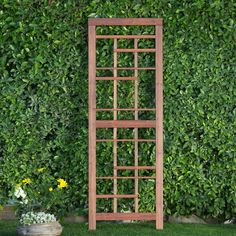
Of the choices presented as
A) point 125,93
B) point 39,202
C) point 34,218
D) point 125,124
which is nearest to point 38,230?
point 34,218

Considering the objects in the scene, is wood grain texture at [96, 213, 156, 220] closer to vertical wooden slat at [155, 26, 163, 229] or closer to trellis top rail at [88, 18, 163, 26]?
vertical wooden slat at [155, 26, 163, 229]

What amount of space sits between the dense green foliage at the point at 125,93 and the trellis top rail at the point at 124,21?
117 millimetres

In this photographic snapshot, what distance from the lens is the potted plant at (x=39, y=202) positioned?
735cm

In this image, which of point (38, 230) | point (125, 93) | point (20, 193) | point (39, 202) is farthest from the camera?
point (125, 93)

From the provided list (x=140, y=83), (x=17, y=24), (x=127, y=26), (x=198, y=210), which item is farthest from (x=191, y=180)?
(x=17, y=24)

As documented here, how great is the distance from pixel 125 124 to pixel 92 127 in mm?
326

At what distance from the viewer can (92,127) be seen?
8.11 metres

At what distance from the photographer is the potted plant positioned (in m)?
7.35

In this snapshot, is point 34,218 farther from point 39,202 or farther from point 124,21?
point 124,21

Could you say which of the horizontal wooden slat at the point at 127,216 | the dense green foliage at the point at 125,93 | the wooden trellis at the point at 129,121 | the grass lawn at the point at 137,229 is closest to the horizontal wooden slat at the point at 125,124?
the wooden trellis at the point at 129,121

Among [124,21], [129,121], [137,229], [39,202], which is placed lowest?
[137,229]

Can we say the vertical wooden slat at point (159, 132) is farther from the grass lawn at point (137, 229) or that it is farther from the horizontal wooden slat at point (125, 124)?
the grass lawn at point (137, 229)

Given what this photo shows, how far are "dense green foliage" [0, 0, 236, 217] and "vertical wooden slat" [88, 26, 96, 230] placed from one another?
160 mm

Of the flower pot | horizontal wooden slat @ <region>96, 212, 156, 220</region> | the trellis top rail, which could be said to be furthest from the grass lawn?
the trellis top rail
